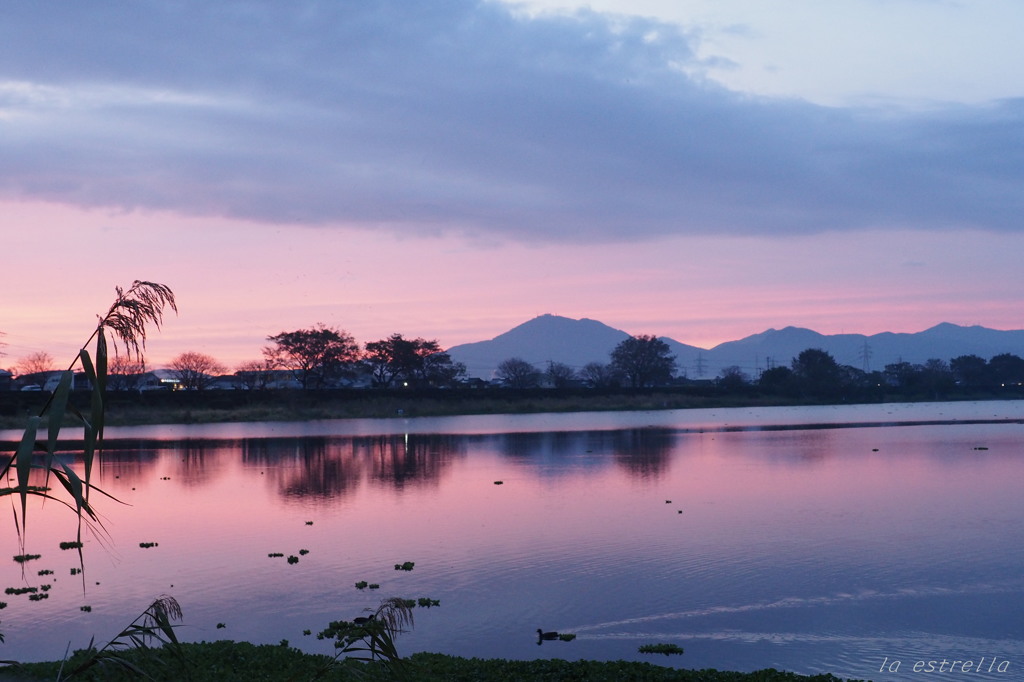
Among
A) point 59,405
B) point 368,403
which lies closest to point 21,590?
point 59,405

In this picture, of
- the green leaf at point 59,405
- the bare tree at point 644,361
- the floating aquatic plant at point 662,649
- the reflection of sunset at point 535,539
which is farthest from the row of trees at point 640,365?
the green leaf at point 59,405

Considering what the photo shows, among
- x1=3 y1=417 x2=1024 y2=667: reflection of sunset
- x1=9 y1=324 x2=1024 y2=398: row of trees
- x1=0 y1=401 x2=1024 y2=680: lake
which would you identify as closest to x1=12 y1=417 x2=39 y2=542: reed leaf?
x1=0 y1=401 x2=1024 y2=680: lake

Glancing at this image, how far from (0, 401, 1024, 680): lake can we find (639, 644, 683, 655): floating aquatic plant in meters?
0.25

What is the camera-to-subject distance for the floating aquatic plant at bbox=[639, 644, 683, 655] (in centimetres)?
1358

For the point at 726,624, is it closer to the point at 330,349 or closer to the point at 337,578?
the point at 337,578

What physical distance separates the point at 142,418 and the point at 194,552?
2979 inches

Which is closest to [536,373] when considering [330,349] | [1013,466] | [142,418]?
[330,349]

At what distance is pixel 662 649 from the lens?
13.6m

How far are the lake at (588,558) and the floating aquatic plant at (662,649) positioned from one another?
252 millimetres

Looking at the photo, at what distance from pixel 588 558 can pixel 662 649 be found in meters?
7.41

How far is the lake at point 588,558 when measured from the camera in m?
14.5

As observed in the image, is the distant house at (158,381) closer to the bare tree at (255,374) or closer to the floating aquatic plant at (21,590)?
the bare tree at (255,374)

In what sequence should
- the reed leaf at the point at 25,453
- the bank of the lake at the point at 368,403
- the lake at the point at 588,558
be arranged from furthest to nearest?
the bank of the lake at the point at 368,403 < the lake at the point at 588,558 < the reed leaf at the point at 25,453

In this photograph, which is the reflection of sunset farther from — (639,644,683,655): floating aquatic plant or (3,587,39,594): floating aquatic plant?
(3,587,39,594): floating aquatic plant
